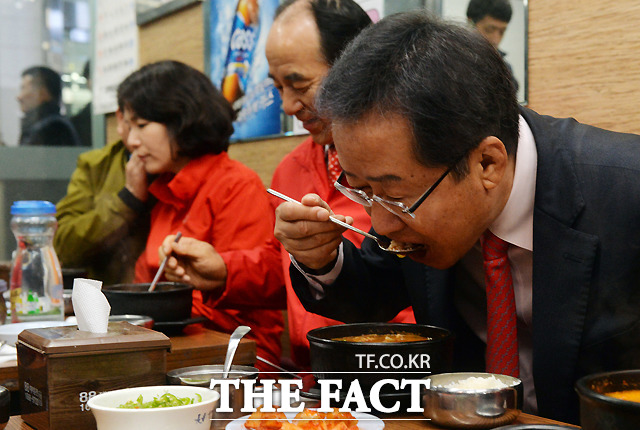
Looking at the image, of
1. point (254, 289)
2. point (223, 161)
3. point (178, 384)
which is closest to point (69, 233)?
point (223, 161)

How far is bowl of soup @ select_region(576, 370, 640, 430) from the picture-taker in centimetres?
79

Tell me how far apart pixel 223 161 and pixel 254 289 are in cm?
70

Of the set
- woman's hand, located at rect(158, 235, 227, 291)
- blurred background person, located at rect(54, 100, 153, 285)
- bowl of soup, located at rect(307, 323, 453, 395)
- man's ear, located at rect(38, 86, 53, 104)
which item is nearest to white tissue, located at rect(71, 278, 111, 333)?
bowl of soup, located at rect(307, 323, 453, 395)

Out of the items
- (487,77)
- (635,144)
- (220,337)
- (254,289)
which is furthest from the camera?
(254,289)

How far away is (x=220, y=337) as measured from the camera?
1901 millimetres

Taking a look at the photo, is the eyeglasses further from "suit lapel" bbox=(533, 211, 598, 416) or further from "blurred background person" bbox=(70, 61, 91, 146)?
"blurred background person" bbox=(70, 61, 91, 146)

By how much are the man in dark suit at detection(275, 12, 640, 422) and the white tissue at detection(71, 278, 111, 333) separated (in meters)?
0.44

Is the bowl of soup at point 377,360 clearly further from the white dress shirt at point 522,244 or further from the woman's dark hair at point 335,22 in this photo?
the woman's dark hair at point 335,22

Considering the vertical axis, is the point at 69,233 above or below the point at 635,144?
below

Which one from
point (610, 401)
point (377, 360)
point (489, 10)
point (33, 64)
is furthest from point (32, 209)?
point (33, 64)

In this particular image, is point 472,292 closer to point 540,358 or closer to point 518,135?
point 540,358

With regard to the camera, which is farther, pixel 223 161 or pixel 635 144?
pixel 223 161

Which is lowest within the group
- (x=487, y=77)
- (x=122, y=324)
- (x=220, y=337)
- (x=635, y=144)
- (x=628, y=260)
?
(x=220, y=337)

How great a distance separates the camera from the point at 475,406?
1031 mm
